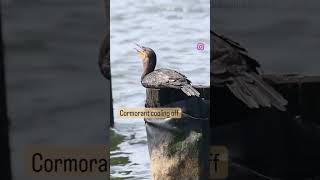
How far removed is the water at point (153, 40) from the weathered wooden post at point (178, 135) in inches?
3.5

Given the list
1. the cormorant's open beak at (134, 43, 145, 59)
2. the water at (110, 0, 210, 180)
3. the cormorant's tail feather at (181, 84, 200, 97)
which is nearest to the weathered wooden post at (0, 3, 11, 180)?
the water at (110, 0, 210, 180)

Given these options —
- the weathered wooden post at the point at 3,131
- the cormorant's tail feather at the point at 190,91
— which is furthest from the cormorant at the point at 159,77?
the weathered wooden post at the point at 3,131

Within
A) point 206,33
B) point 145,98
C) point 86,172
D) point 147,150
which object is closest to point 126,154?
point 147,150

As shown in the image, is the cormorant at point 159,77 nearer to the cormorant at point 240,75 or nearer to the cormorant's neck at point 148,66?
the cormorant's neck at point 148,66

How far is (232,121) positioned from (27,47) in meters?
1.44

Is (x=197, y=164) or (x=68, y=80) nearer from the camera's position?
(x=197, y=164)

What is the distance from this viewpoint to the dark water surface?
3447 mm

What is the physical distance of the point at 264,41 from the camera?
3529mm

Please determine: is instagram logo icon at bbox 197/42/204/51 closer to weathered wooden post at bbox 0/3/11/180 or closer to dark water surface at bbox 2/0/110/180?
dark water surface at bbox 2/0/110/180

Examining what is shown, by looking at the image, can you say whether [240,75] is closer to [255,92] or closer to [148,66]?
[255,92]

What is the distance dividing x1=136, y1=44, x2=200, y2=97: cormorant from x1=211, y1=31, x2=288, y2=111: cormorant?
52 cm

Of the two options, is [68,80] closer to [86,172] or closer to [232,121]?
[86,172]

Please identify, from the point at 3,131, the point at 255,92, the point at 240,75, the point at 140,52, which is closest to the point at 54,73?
the point at 3,131

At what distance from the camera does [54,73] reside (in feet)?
11.5
